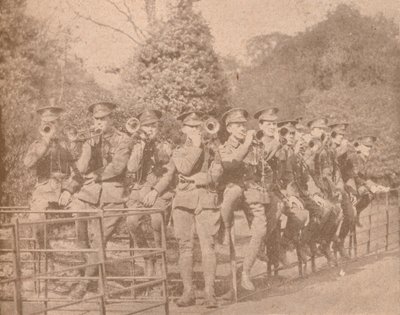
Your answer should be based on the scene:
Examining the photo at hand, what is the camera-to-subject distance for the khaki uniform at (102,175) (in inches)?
196

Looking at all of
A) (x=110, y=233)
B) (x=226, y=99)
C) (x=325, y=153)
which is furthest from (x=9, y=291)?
(x=325, y=153)

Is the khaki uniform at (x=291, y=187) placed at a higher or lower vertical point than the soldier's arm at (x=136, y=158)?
lower

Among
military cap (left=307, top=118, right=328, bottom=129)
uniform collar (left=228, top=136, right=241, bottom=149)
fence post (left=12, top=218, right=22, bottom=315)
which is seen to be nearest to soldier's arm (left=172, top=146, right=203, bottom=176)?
uniform collar (left=228, top=136, right=241, bottom=149)

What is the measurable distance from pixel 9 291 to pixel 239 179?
185cm

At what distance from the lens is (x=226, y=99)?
5.53 m

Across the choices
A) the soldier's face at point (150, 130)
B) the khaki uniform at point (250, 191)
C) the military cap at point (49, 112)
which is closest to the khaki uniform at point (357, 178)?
the khaki uniform at point (250, 191)

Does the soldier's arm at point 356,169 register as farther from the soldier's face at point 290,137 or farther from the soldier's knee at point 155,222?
the soldier's knee at point 155,222

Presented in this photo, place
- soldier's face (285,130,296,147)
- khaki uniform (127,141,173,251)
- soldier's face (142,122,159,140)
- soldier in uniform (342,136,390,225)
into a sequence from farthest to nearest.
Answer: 1. soldier in uniform (342,136,390,225)
2. soldier's face (285,130,296,147)
3. soldier's face (142,122,159,140)
4. khaki uniform (127,141,173,251)

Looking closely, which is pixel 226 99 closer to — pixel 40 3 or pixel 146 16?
pixel 146 16

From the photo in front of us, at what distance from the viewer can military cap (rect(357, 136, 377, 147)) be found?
230 inches

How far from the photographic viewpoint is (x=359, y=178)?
6438 mm

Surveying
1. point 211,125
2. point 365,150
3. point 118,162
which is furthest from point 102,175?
point 365,150

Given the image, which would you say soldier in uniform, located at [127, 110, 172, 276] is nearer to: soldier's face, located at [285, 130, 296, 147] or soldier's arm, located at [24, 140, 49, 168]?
soldier's arm, located at [24, 140, 49, 168]

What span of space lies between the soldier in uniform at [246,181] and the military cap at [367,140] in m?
1.16
